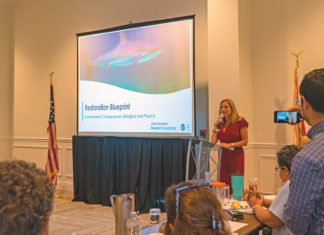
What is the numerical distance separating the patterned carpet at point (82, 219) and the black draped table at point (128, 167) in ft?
0.79

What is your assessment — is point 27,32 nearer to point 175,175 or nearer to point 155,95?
point 155,95

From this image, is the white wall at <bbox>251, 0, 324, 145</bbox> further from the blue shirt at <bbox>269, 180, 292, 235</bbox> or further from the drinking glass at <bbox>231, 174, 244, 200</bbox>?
the blue shirt at <bbox>269, 180, 292, 235</bbox>

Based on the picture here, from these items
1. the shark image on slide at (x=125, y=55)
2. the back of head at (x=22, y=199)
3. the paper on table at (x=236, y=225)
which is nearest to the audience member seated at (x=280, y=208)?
the paper on table at (x=236, y=225)

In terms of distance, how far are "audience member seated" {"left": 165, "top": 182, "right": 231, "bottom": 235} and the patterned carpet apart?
9.66 ft

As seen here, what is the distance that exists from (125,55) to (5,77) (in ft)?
10.9

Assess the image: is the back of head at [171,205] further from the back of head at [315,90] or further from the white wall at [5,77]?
the white wall at [5,77]

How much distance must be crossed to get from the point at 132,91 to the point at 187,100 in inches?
38.1

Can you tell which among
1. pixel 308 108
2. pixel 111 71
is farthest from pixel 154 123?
pixel 308 108

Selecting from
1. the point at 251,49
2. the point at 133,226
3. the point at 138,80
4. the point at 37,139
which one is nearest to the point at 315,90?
the point at 133,226

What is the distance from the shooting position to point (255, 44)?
5164mm

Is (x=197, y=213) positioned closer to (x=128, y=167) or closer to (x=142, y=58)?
(x=128, y=167)

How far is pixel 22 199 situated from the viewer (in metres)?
0.76

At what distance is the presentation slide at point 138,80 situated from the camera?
502 cm

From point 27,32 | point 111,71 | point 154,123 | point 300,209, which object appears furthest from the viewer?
point 27,32
